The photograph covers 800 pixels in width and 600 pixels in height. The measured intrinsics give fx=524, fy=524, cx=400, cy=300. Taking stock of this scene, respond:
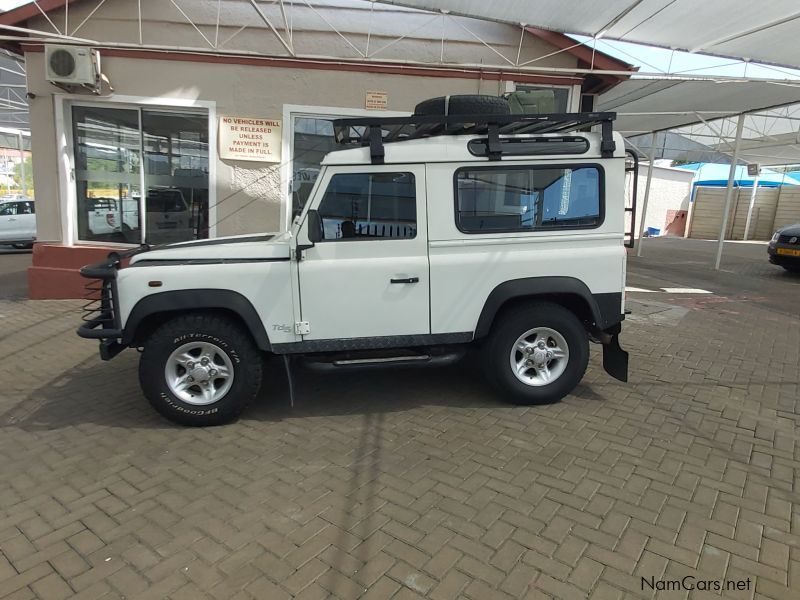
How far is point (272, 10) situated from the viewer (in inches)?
301

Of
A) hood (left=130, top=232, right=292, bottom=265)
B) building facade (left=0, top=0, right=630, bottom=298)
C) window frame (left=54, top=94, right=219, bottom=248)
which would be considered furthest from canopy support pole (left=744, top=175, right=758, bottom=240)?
hood (left=130, top=232, right=292, bottom=265)

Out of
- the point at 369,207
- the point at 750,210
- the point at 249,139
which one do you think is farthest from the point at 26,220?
the point at 750,210

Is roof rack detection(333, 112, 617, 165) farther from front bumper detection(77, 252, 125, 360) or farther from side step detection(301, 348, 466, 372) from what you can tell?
front bumper detection(77, 252, 125, 360)

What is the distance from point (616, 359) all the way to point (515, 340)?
103 cm

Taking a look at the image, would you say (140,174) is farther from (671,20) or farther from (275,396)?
(671,20)

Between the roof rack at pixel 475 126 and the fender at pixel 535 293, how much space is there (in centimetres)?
100

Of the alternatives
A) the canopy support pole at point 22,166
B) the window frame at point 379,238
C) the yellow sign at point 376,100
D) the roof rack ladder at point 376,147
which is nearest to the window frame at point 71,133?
the yellow sign at point 376,100

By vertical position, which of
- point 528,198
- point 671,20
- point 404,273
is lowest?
point 404,273

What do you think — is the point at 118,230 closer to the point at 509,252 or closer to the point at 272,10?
the point at 272,10

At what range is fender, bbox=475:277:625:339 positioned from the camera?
4094 mm

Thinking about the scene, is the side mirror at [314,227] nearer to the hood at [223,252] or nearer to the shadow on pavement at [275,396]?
the hood at [223,252]

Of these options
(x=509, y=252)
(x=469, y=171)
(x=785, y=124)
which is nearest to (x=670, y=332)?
(x=509, y=252)

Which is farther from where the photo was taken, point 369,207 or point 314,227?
point 369,207

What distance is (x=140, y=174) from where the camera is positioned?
7.99 metres
